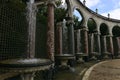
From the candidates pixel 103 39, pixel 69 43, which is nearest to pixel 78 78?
pixel 69 43

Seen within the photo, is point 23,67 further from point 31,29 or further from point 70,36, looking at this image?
point 70,36

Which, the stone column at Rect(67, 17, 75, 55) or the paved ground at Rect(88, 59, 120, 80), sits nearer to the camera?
the paved ground at Rect(88, 59, 120, 80)

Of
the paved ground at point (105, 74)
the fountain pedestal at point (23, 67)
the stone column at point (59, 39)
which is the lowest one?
the paved ground at point (105, 74)

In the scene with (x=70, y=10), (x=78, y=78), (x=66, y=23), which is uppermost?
(x=70, y=10)

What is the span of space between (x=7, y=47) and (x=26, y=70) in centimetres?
228

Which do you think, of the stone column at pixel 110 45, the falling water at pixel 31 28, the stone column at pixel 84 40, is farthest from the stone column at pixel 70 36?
the stone column at pixel 110 45

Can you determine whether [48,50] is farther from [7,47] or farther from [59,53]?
[7,47]

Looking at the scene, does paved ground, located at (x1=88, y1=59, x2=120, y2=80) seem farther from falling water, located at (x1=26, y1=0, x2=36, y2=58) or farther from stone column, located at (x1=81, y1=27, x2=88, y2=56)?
stone column, located at (x1=81, y1=27, x2=88, y2=56)

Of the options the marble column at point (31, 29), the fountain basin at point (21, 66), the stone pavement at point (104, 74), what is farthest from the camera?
the stone pavement at point (104, 74)

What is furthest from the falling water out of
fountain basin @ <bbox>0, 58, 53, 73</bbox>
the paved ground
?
fountain basin @ <bbox>0, 58, 53, 73</bbox>

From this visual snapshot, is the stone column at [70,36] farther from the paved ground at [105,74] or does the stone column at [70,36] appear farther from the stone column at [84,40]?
the stone column at [84,40]

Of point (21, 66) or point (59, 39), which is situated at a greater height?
point (59, 39)

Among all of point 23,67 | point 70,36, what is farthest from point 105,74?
point 23,67

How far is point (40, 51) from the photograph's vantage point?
9852 millimetres
